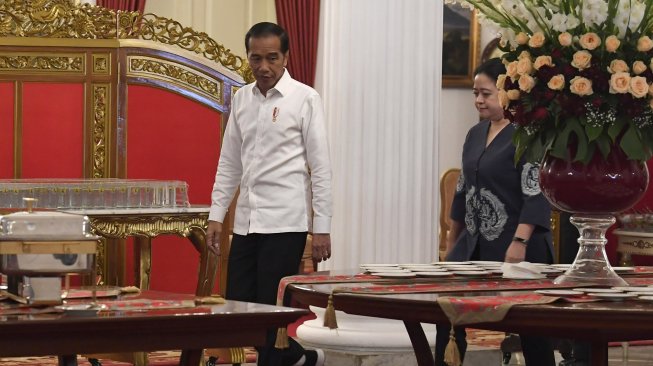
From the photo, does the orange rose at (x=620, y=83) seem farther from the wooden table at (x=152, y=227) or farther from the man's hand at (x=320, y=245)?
the wooden table at (x=152, y=227)

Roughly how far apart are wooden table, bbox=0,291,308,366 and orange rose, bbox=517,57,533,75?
1.05 meters

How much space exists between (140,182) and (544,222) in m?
1.89

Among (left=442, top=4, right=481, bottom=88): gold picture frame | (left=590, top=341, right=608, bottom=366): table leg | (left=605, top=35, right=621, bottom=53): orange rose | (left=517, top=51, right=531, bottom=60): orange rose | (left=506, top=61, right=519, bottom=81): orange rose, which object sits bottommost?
(left=590, top=341, right=608, bottom=366): table leg

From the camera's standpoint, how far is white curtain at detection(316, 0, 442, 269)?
568 cm

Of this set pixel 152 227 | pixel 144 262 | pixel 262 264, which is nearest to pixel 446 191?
pixel 144 262

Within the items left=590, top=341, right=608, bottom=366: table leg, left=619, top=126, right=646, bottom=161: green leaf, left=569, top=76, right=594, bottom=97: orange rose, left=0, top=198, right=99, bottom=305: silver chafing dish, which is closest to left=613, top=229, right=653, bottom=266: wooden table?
left=619, top=126, right=646, bottom=161: green leaf

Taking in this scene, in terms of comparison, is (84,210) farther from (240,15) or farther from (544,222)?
(240,15)

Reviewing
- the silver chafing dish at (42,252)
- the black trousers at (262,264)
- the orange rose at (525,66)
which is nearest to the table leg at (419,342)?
the orange rose at (525,66)

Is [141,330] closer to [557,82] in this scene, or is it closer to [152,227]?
[557,82]

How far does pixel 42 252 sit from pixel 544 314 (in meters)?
0.98

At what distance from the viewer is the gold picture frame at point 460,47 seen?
11.6 meters

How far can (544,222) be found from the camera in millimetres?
4289

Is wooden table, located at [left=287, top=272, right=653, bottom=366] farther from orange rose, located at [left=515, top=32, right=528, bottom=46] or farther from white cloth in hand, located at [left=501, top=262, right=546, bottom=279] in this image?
orange rose, located at [left=515, top=32, right=528, bottom=46]

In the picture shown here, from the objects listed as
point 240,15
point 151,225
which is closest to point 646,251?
point 151,225
